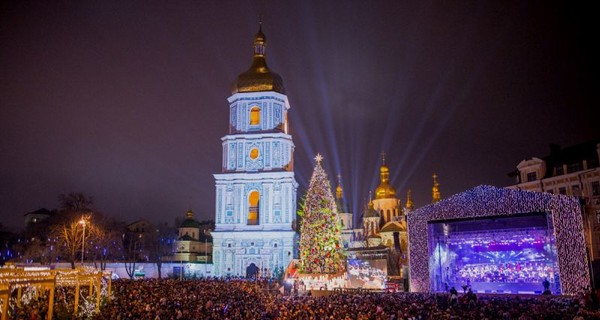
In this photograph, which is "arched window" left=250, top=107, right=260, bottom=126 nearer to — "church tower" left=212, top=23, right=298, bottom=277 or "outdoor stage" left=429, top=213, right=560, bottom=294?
"church tower" left=212, top=23, right=298, bottom=277

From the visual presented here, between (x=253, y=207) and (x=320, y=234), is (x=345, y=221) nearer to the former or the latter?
(x=253, y=207)

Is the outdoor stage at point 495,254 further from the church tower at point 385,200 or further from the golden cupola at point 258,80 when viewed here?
the church tower at point 385,200

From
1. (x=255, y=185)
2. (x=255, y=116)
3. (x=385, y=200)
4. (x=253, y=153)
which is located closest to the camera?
(x=255, y=185)

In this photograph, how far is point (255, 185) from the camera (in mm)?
53031

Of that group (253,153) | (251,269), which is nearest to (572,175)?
(253,153)

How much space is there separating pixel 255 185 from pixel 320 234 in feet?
62.8

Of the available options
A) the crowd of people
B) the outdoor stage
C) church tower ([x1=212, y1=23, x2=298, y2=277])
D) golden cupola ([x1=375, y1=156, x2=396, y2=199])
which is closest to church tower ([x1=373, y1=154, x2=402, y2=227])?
golden cupola ([x1=375, y1=156, x2=396, y2=199])

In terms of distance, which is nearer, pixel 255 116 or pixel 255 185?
pixel 255 185

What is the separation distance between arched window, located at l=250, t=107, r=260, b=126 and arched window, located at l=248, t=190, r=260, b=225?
7309mm

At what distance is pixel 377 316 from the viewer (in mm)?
17516

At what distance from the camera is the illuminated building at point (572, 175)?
3719 cm

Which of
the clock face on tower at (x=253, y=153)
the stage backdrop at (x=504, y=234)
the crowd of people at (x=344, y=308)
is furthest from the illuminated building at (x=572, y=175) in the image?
the clock face on tower at (x=253, y=153)

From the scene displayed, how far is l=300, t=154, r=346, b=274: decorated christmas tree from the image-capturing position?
1369 inches

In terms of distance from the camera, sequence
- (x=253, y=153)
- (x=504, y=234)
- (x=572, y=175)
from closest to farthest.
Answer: (x=504, y=234), (x=572, y=175), (x=253, y=153)
